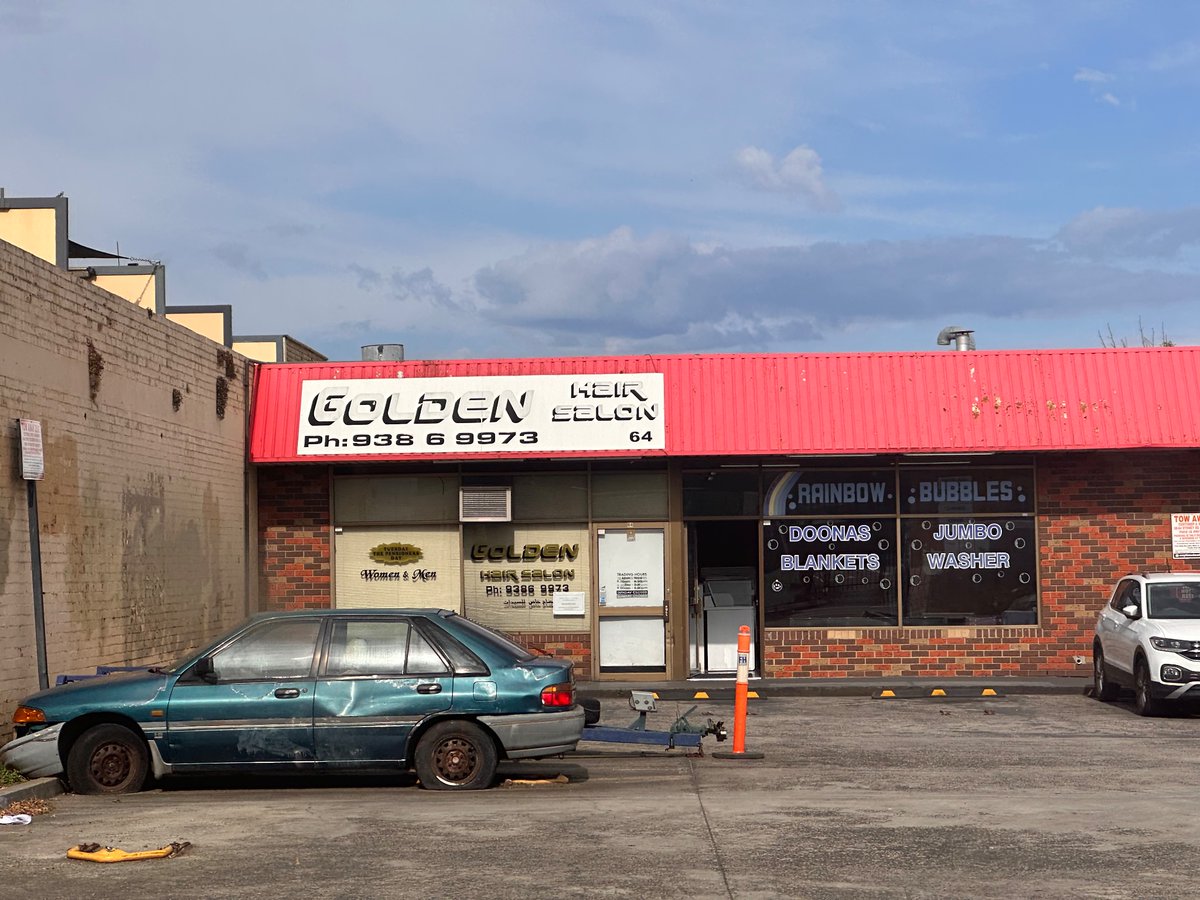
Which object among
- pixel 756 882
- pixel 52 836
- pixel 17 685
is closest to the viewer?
pixel 756 882

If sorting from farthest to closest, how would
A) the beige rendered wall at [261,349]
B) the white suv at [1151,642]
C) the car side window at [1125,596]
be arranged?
the beige rendered wall at [261,349] → the car side window at [1125,596] → the white suv at [1151,642]

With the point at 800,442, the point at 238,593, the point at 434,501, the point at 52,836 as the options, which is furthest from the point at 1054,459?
the point at 52,836

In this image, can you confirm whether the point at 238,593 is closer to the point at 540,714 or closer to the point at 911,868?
the point at 540,714

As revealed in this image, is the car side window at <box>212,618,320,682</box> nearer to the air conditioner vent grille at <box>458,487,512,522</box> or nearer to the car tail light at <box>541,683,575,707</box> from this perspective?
the car tail light at <box>541,683,575,707</box>

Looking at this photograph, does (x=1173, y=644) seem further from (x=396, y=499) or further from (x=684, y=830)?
(x=396, y=499)

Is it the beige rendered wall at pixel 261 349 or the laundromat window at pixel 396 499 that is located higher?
the beige rendered wall at pixel 261 349

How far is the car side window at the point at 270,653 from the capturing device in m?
11.8

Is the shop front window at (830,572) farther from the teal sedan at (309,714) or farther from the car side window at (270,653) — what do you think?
the car side window at (270,653)

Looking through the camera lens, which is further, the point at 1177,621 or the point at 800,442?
the point at 800,442

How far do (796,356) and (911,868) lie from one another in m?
14.0

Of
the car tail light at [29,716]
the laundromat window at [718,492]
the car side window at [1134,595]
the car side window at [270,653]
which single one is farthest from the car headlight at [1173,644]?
the car tail light at [29,716]

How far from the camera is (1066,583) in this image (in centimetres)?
2219

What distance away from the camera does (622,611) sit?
22.2 metres

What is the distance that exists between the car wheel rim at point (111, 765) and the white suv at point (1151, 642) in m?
Result: 11.5
